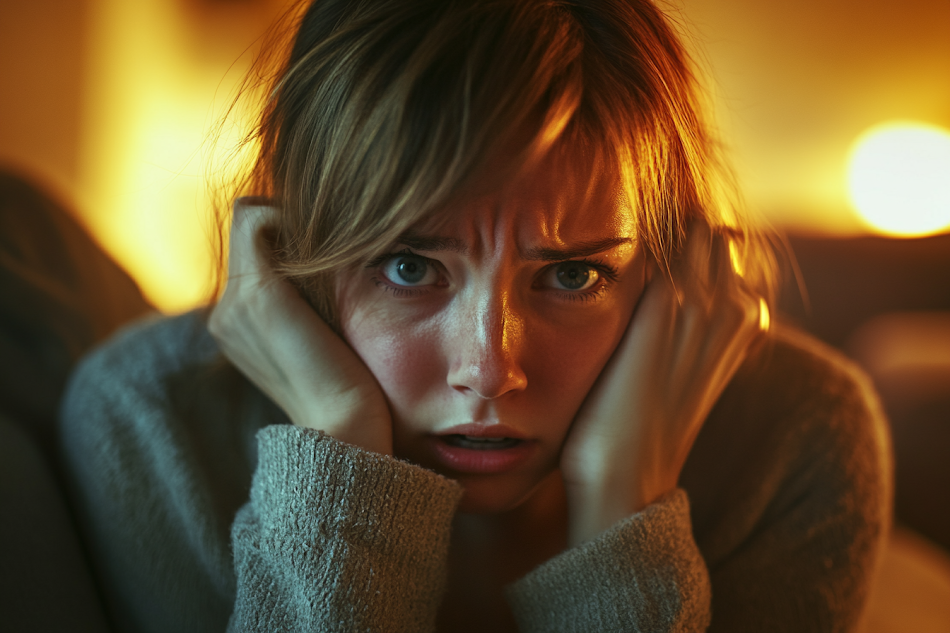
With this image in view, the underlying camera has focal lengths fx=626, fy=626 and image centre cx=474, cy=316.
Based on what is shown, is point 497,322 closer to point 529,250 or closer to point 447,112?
point 529,250

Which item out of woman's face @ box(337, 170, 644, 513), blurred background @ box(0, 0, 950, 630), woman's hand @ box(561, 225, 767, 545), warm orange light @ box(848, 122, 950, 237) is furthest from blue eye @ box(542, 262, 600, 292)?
warm orange light @ box(848, 122, 950, 237)

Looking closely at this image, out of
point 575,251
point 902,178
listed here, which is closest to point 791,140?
point 902,178

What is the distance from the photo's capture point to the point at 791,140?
214cm

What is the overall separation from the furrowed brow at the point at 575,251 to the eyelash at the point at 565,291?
1cm

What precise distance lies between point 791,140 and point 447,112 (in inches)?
79.8

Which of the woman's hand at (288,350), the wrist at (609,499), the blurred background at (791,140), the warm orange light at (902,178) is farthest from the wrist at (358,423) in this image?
the warm orange light at (902,178)

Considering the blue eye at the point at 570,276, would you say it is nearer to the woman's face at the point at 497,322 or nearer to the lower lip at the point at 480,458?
the woman's face at the point at 497,322

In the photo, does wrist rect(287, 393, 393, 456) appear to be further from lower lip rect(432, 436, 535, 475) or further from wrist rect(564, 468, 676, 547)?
wrist rect(564, 468, 676, 547)

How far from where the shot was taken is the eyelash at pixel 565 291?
22.5 inches

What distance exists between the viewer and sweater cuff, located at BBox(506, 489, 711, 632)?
1.91 ft

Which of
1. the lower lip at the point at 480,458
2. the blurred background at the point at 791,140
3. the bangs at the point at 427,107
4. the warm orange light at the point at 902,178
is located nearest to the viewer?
the bangs at the point at 427,107

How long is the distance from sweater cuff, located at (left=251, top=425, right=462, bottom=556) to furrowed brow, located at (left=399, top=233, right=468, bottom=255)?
Result: 0.67 ft

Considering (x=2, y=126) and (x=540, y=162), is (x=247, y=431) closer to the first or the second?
(x=540, y=162)

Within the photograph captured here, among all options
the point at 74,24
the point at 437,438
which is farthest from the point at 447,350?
the point at 74,24
